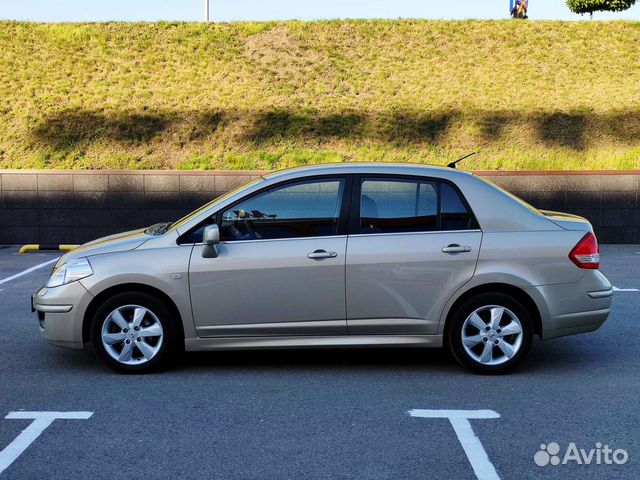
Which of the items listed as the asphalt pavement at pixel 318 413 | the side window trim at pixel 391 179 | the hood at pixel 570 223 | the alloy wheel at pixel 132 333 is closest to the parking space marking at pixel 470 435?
the asphalt pavement at pixel 318 413

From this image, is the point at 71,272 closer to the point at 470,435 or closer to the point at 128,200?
the point at 470,435

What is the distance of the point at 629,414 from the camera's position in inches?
211

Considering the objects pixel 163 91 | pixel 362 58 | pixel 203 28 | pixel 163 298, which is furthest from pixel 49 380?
pixel 203 28

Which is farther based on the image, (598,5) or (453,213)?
(598,5)

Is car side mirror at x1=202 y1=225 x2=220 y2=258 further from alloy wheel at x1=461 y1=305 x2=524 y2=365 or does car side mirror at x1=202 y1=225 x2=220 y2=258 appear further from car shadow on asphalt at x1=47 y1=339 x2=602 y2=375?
alloy wheel at x1=461 y1=305 x2=524 y2=365

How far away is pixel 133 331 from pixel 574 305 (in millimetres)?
3331

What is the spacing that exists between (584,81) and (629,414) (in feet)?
63.2

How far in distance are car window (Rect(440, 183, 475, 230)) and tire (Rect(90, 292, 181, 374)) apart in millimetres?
2191

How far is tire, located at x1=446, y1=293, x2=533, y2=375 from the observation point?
6.26 metres

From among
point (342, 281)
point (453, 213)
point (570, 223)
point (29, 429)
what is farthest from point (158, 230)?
point (570, 223)

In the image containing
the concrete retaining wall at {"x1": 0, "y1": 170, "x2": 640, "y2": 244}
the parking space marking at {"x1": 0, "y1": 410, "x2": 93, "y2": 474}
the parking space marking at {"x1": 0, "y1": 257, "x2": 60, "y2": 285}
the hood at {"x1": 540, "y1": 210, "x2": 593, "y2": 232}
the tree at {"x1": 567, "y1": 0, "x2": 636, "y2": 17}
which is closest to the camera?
the parking space marking at {"x1": 0, "y1": 410, "x2": 93, "y2": 474}

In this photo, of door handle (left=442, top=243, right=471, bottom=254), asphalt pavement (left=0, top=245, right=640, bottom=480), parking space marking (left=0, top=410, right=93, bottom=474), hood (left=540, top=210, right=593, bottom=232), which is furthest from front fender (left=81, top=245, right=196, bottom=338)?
hood (left=540, top=210, right=593, bottom=232)

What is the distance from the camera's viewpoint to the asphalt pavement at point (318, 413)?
14.5ft

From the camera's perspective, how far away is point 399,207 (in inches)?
254
